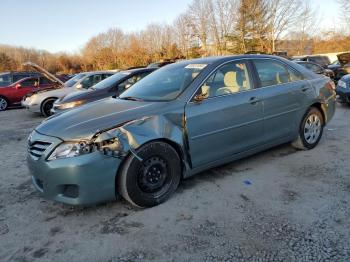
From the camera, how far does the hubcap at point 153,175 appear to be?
332cm

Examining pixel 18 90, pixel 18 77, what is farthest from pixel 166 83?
pixel 18 77

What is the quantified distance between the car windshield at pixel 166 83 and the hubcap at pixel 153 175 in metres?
0.77

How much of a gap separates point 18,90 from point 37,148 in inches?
457

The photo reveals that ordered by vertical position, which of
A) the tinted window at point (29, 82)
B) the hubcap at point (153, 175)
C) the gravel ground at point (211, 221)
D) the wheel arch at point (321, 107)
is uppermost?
the tinted window at point (29, 82)

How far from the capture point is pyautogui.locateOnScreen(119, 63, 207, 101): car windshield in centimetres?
384

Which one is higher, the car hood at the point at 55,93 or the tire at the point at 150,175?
the car hood at the point at 55,93

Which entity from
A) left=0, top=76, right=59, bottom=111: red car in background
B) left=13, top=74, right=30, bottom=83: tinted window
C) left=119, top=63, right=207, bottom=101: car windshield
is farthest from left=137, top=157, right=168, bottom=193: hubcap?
left=13, top=74, right=30, bottom=83: tinted window

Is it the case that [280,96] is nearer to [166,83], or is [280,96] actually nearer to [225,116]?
[225,116]

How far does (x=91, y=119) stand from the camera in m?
3.38

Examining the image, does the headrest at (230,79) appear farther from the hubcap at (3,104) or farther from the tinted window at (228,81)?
the hubcap at (3,104)

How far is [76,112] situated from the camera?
3748mm

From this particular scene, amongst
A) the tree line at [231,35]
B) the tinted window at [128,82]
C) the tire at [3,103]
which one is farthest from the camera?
the tree line at [231,35]

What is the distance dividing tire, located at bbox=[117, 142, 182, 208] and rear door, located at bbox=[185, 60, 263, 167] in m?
0.30

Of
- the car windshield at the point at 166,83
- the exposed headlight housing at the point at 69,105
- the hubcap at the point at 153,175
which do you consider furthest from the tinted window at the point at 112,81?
the hubcap at the point at 153,175
